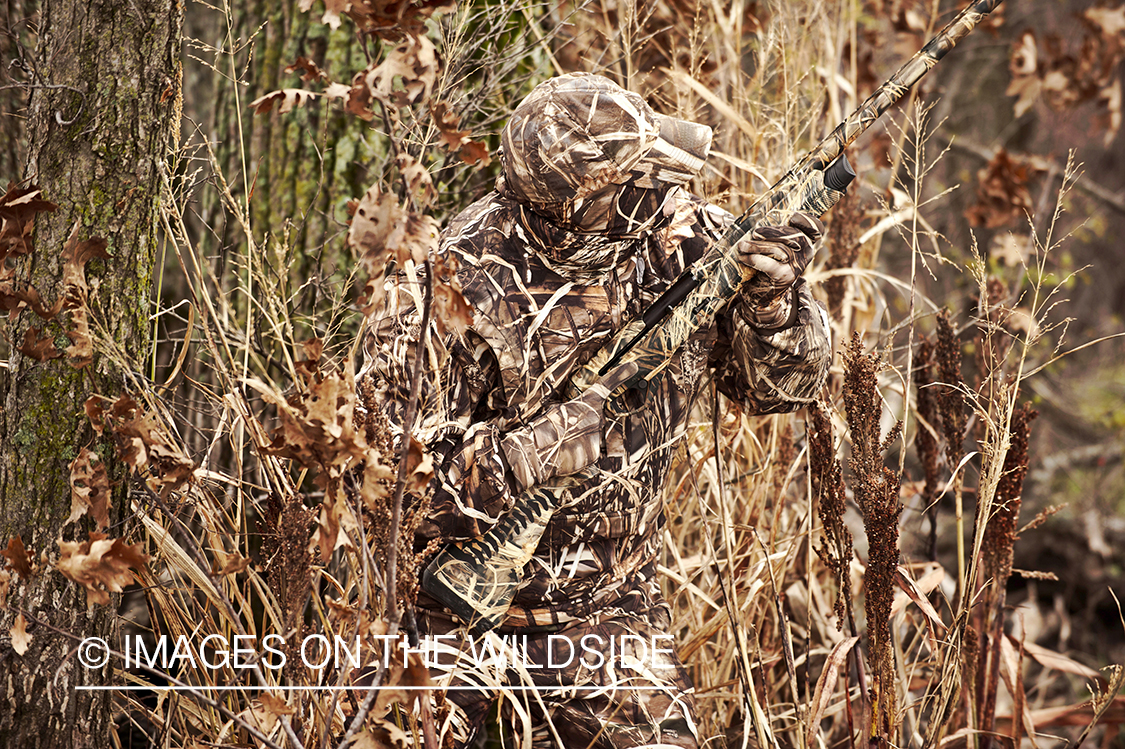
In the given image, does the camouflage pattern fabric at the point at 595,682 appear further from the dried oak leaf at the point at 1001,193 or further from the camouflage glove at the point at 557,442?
the dried oak leaf at the point at 1001,193

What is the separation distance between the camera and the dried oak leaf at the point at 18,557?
134 centimetres

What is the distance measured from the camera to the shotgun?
5.15 feet

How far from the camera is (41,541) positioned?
155 cm

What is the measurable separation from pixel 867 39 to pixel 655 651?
334cm

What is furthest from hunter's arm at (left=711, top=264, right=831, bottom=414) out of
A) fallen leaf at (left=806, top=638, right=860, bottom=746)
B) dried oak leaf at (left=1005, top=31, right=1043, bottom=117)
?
dried oak leaf at (left=1005, top=31, right=1043, bottom=117)

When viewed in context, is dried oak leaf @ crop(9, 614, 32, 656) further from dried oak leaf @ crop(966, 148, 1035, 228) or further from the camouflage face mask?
dried oak leaf @ crop(966, 148, 1035, 228)

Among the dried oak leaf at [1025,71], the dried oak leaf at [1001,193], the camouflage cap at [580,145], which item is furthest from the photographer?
the dried oak leaf at [1025,71]

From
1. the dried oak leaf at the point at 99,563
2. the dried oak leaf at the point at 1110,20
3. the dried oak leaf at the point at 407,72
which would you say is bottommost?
the dried oak leaf at the point at 99,563

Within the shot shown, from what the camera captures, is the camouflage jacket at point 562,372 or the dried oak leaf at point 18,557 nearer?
the dried oak leaf at point 18,557

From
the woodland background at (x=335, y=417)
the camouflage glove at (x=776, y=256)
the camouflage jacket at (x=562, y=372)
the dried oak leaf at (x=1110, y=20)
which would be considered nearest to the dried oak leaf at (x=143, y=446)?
the woodland background at (x=335, y=417)

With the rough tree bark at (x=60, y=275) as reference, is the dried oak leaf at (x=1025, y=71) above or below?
above

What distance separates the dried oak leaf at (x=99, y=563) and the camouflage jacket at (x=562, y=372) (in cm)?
49

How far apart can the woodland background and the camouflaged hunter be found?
144 millimetres

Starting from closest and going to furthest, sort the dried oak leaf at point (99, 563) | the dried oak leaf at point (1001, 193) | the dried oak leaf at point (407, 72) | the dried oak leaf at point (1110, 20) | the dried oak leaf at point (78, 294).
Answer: the dried oak leaf at point (407, 72) → the dried oak leaf at point (99, 563) → the dried oak leaf at point (78, 294) → the dried oak leaf at point (1001, 193) → the dried oak leaf at point (1110, 20)
